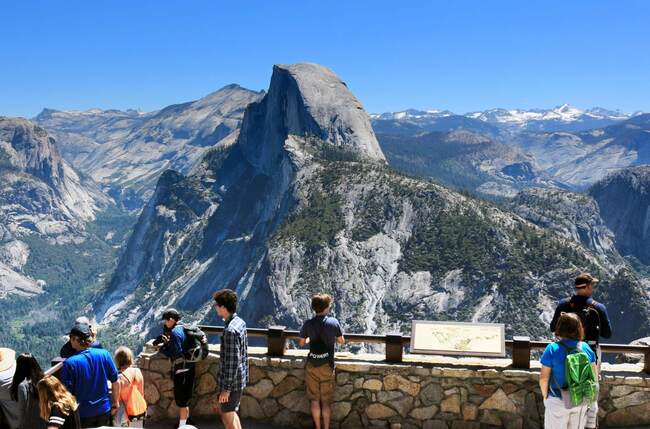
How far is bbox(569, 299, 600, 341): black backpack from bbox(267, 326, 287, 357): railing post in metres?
5.87

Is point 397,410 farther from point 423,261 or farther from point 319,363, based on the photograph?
point 423,261

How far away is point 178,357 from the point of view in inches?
511

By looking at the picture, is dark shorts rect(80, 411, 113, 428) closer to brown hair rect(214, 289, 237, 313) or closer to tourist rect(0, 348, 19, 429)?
tourist rect(0, 348, 19, 429)

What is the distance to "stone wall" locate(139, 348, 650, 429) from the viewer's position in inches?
544

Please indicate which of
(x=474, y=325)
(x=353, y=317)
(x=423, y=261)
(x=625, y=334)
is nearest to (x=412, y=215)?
(x=423, y=261)

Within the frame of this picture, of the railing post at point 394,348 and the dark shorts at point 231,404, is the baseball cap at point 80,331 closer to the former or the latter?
the dark shorts at point 231,404

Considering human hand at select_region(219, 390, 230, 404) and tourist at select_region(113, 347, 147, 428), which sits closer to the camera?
human hand at select_region(219, 390, 230, 404)

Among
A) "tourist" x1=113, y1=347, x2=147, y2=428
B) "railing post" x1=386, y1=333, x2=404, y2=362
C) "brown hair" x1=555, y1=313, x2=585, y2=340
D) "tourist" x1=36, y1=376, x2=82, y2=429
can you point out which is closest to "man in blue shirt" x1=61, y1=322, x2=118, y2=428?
"tourist" x1=36, y1=376, x2=82, y2=429

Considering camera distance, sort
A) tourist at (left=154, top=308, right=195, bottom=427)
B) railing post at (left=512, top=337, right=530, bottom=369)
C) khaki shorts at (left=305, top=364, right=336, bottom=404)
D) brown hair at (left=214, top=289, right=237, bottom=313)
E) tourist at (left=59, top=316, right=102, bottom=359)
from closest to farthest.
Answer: tourist at (left=59, top=316, right=102, bottom=359)
brown hair at (left=214, top=289, right=237, bottom=313)
tourist at (left=154, top=308, right=195, bottom=427)
khaki shorts at (left=305, top=364, right=336, bottom=404)
railing post at (left=512, top=337, right=530, bottom=369)

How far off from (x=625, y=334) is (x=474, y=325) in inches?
5930

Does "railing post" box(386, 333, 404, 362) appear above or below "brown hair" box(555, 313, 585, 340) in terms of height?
below

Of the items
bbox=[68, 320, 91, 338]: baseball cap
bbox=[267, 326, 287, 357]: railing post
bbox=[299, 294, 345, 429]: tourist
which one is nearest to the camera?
bbox=[68, 320, 91, 338]: baseball cap

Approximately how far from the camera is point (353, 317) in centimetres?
16088

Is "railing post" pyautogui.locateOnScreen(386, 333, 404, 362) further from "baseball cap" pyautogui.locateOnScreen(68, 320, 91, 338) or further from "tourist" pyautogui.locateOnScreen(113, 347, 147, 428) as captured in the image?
"baseball cap" pyautogui.locateOnScreen(68, 320, 91, 338)
